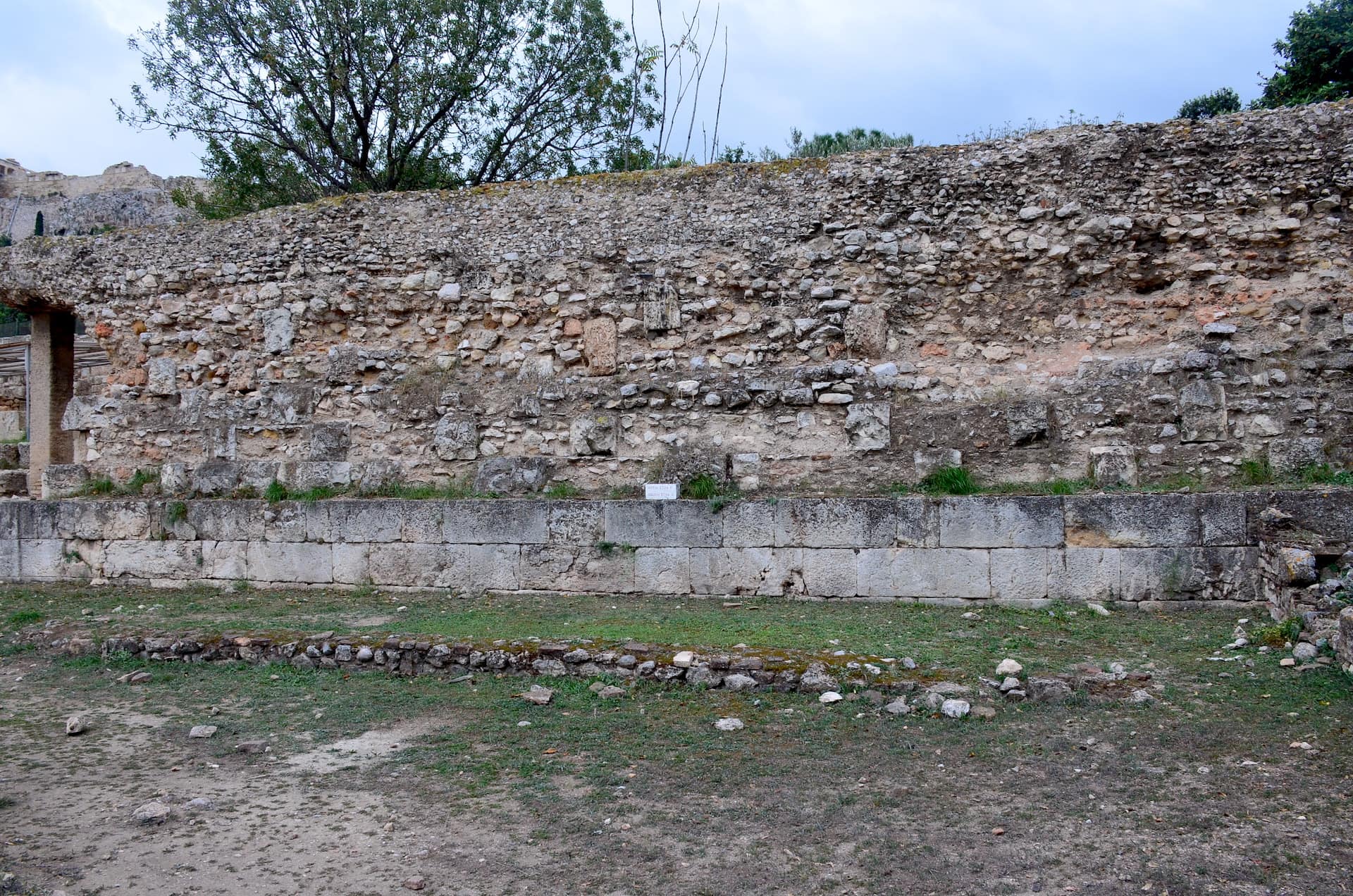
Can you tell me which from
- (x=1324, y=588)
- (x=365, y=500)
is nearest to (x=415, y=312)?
(x=365, y=500)

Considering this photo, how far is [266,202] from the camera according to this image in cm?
1844

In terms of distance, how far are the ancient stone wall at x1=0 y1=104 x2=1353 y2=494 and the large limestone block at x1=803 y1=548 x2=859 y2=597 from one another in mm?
1062

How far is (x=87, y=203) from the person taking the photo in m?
43.0

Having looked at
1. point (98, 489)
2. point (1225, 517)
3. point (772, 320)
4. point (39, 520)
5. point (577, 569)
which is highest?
point (772, 320)

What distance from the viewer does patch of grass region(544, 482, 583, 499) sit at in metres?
9.74

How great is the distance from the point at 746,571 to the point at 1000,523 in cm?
228

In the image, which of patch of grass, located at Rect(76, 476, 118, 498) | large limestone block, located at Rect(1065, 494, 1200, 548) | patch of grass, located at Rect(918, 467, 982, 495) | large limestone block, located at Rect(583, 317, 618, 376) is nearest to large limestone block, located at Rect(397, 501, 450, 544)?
large limestone block, located at Rect(583, 317, 618, 376)

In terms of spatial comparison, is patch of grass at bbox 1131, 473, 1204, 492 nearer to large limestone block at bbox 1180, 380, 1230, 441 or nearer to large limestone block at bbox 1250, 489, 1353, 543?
large limestone block at bbox 1180, 380, 1230, 441

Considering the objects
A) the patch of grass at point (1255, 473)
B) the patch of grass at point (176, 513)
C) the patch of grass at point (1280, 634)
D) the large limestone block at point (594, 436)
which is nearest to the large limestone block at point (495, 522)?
the large limestone block at point (594, 436)

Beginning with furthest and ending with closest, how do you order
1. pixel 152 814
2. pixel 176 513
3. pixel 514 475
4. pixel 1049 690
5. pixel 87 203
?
pixel 87 203, pixel 176 513, pixel 514 475, pixel 1049 690, pixel 152 814

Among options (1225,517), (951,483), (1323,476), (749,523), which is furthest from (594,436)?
(1323,476)

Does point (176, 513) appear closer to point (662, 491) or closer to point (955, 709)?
point (662, 491)

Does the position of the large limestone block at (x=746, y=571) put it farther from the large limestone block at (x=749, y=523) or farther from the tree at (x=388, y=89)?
the tree at (x=388, y=89)

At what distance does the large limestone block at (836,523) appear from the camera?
8.36 m
